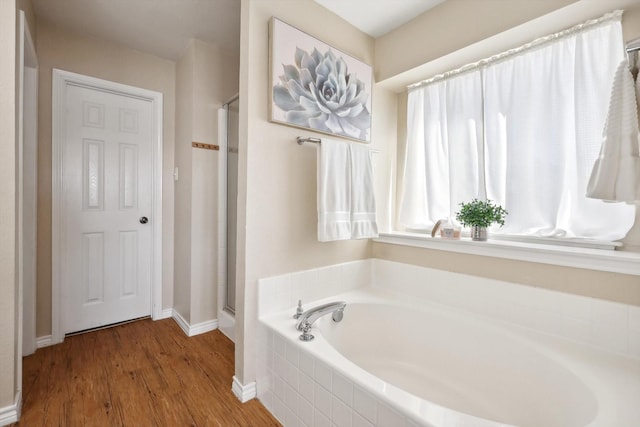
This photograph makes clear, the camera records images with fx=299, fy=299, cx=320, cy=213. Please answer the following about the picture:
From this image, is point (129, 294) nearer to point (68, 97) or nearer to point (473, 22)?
point (68, 97)

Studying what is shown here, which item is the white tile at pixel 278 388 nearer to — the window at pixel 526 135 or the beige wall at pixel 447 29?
the window at pixel 526 135

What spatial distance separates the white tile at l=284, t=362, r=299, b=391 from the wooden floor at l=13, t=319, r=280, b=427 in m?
0.25

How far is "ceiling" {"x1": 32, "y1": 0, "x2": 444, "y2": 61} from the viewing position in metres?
1.92

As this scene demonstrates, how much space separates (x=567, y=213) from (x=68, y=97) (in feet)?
11.2

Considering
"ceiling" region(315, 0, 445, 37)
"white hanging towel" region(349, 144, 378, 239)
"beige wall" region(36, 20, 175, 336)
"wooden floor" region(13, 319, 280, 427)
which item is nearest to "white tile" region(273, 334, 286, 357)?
"wooden floor" region(13, 319, 280, 427)

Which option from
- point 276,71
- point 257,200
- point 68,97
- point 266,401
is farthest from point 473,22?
point 68,97

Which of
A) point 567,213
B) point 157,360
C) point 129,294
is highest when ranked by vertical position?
point 567,213

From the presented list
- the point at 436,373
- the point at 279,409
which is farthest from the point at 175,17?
the point at 436,373

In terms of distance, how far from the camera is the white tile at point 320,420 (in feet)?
3.93

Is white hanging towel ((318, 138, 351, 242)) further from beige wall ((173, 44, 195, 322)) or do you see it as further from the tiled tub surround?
beige wall ((173, 44, 195, 322))

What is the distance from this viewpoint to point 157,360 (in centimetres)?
201

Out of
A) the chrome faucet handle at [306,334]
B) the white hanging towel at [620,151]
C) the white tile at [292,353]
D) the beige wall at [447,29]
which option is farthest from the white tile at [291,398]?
the beige wall at [447,29]

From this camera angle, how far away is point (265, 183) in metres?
1.66

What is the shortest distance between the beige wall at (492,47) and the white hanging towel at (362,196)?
390 millimetres
